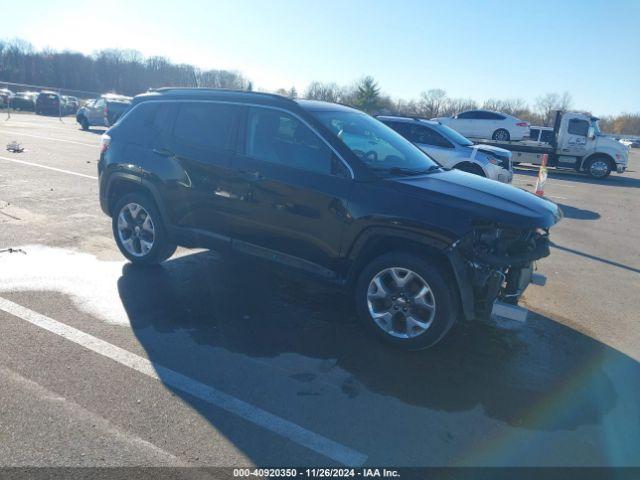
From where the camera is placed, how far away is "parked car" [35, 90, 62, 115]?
36750mm

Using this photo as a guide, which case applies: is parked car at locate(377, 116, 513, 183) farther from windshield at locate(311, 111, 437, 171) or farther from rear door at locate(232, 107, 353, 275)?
rear door at locate(232, 107, 353, 275)

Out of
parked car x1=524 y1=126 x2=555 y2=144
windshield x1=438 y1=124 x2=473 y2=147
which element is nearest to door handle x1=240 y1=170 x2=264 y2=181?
windshield x1=438 y1=124 x2=473 y2=147

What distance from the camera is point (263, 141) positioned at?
4.89 metres

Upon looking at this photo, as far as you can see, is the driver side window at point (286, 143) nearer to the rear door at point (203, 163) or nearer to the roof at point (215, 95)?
the roof at point (215, 95)

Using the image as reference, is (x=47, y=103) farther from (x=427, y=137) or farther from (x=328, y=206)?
(x=328, y=206)

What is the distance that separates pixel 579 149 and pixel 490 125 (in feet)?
15.0

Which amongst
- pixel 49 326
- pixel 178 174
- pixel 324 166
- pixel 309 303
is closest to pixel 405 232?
Result: pixel 324 166

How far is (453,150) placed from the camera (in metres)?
12.1

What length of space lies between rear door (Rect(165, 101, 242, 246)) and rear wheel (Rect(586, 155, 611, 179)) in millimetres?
19847

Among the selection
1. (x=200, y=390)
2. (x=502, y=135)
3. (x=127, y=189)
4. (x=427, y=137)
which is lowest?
(x=200, y=390)

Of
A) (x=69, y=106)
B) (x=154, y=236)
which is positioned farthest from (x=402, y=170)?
(x=69, y=106)

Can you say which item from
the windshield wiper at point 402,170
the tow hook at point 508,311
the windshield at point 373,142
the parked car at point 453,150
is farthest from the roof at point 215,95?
the parked car at point 453,150

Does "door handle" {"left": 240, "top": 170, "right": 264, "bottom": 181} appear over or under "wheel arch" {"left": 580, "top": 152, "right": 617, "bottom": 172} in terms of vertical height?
under

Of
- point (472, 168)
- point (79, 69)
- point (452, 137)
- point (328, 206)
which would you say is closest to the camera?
point (328, 206)
